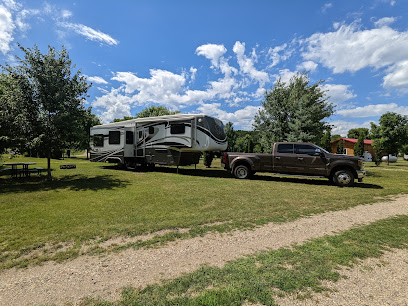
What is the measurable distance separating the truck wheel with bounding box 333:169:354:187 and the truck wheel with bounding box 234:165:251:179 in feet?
13.8

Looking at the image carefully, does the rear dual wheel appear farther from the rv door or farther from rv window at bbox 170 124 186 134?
the rv door

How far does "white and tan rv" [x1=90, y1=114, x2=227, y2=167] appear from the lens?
1173cm

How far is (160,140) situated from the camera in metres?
13.0

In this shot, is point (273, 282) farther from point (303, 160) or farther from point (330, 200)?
point (303, 160)

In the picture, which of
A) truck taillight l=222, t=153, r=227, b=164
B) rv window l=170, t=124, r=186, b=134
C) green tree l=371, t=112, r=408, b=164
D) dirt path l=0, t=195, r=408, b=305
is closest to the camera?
dirt path l=0, t=195, r=408, b=305

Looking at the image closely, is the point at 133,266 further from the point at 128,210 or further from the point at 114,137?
the point at 114,137

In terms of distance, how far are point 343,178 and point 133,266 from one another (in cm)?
1004

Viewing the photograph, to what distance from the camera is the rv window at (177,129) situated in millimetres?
12086

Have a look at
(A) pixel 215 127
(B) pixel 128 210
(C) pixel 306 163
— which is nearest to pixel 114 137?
(A) pixel 215 127

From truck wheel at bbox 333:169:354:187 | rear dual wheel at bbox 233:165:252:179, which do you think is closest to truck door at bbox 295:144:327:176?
truck wheel at bbox 333:169:354:187

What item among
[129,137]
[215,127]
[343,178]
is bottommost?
[343,178]

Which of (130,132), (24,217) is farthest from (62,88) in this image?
(24,217)

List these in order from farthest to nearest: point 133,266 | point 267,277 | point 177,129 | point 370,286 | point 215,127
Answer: point 177,129 → point 215,127 → point 133,266 → point 267,277 → point 370,286

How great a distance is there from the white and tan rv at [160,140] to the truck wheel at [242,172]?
184 cm
